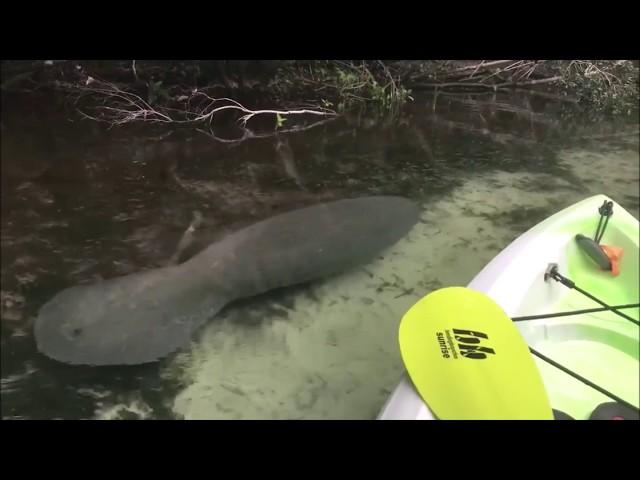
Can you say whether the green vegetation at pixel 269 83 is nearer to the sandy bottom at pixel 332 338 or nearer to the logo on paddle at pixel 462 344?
the sandy bottom at pixel 332 338

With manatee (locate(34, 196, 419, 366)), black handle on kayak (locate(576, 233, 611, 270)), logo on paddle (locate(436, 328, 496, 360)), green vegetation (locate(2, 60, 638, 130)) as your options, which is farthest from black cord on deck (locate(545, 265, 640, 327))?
green vegetation (locate(2, 60, 638, 130))

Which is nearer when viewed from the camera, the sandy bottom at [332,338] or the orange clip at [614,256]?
the sandy bottom at [332,338]

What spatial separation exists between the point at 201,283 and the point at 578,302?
2.07 m

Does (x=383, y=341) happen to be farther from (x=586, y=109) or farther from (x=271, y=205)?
(x=586, y=109)

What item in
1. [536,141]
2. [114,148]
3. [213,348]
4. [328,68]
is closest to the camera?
[213,348]

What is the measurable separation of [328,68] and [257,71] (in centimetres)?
91

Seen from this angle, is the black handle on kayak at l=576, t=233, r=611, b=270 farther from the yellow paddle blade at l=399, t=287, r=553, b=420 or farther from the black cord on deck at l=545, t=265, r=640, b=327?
the yellow paddle blade at l=399, t=287, r=553, b=420

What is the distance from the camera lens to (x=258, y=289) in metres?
3.06

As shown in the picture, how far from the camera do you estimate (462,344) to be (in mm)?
1825

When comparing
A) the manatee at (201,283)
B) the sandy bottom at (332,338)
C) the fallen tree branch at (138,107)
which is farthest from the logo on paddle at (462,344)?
the fallen tree branch at (138,107)

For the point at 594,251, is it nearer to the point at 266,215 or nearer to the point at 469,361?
the point at 469,361

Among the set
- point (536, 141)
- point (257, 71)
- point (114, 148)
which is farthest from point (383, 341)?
point (536, 141)

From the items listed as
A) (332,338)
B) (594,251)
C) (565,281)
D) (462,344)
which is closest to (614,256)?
(594,251)

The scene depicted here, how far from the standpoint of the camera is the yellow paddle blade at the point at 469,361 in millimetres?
1637
